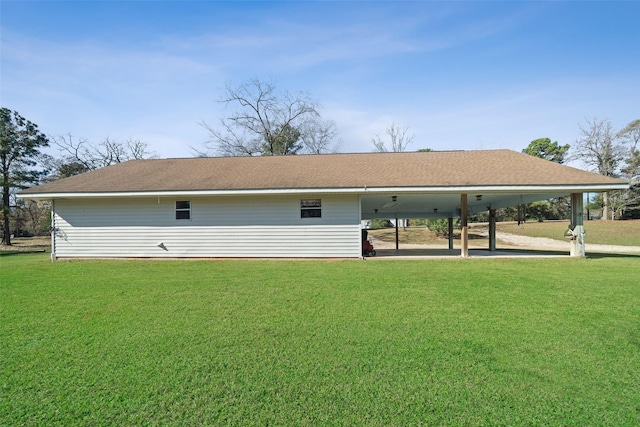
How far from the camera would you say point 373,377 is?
9.86 ft

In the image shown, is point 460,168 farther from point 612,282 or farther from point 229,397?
point 229,397

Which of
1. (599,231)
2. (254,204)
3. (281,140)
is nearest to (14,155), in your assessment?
(281,140)

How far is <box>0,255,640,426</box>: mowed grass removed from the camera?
8.30 feet

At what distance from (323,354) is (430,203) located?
1172 cm

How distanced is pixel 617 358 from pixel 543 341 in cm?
63

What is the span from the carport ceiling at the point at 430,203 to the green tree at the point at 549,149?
24160 millimetres

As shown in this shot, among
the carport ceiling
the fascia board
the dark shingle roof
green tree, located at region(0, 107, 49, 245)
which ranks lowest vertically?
the carport ceiling

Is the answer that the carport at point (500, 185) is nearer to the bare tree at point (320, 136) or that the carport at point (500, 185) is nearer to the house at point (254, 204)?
the house at point (254, 204)

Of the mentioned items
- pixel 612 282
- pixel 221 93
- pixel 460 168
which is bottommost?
pixel 612 282

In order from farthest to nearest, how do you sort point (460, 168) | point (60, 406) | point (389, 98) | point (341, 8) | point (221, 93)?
point (221, 93), point (389, 98), point (460, 168), point (341, 8), point (60, 406)

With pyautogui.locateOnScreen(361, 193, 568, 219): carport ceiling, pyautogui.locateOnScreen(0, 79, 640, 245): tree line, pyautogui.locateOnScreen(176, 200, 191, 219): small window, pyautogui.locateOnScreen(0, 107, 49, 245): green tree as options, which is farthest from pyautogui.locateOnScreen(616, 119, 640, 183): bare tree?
pyautogui.locateOnScreen(0, 107, 49, 245): green tree

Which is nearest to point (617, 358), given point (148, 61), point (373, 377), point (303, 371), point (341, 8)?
point (373, 377)

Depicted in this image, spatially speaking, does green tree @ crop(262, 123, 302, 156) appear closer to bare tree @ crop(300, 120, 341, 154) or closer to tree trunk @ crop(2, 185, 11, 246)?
bare tree @ crop(300, 120, 341, 154)

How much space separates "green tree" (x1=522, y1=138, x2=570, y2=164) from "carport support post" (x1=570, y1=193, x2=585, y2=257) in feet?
91.7
